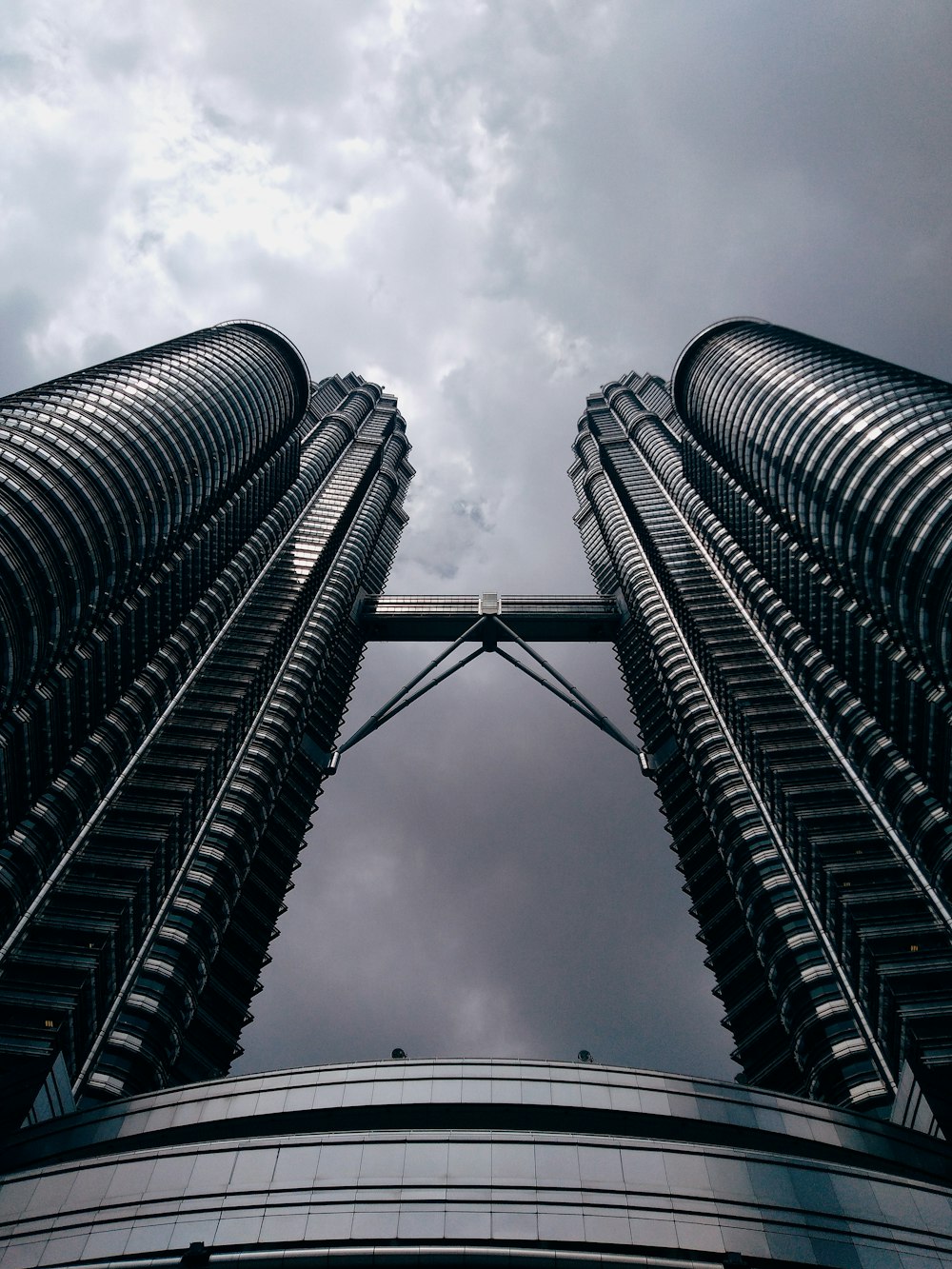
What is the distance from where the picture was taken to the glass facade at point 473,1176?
98.2ft

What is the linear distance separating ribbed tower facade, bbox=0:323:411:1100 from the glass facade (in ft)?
40.8

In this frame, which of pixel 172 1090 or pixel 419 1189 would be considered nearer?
pixel 419 1189

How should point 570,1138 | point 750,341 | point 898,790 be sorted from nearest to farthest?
1. point 570,1138
2. point 898,790
3. point 750,341

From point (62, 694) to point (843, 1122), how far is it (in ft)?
193

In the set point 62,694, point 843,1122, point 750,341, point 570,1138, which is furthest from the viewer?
point 750,341

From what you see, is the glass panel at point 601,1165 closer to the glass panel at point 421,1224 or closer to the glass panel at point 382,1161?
the glass panel at point 421,1224

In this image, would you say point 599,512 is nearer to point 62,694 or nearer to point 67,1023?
point 62,694

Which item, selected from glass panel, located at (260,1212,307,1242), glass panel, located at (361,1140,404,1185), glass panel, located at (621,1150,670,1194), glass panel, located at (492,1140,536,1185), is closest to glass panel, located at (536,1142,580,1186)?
glass panel, located at (492,1140,536,1185)

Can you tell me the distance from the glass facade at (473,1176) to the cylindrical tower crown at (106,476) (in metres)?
31.2

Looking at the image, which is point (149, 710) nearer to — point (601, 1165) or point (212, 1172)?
Answer: point (212, 1172)

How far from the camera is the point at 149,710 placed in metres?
83.6

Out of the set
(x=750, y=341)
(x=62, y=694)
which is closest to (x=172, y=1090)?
(x=62, y=694)

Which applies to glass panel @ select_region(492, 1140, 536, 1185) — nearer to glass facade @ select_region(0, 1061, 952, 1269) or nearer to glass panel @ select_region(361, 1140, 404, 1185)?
glass facade @ select_region(0, 1061, 952, 1269)

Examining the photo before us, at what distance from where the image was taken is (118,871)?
216 ft
